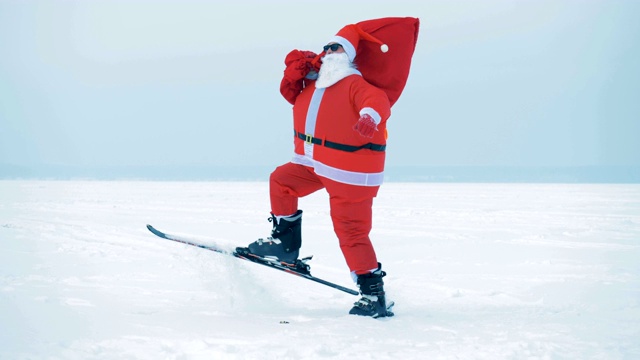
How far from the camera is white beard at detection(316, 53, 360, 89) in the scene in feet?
10.6

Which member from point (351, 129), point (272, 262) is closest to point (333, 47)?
point (351, 129)

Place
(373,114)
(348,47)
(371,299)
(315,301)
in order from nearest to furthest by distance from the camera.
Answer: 1. (373,114)
2. (371,299)
3. (348,47)
4. (315,301)

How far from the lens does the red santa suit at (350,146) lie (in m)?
3.12

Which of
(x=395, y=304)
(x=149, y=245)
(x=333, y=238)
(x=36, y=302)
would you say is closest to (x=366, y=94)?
(x=395, y=304)

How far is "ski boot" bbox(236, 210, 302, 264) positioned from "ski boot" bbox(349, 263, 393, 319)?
1.83 ft

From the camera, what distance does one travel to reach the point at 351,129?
10.2 ft

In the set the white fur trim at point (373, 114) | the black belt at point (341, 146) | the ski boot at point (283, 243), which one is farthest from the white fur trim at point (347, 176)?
the ski boot at point (283, 243)

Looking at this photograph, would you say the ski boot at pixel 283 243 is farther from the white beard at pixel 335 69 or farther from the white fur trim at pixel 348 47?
the white fur trim at pixel 348 47

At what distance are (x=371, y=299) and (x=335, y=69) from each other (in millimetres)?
1357

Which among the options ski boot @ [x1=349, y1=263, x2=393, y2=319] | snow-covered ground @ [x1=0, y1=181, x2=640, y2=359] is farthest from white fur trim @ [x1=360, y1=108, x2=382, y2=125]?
snow-covered ground @ [x1=0, y1=181, x2=640, y2=359]

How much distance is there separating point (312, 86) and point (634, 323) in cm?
219

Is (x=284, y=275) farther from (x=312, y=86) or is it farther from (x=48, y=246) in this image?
(x=48, y=246)

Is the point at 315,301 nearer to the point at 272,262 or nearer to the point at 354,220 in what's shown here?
the point at 272,262

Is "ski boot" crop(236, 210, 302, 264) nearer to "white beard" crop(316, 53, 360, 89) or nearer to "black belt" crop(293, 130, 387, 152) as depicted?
"black belt" crop(293, 130, 387, 152)
